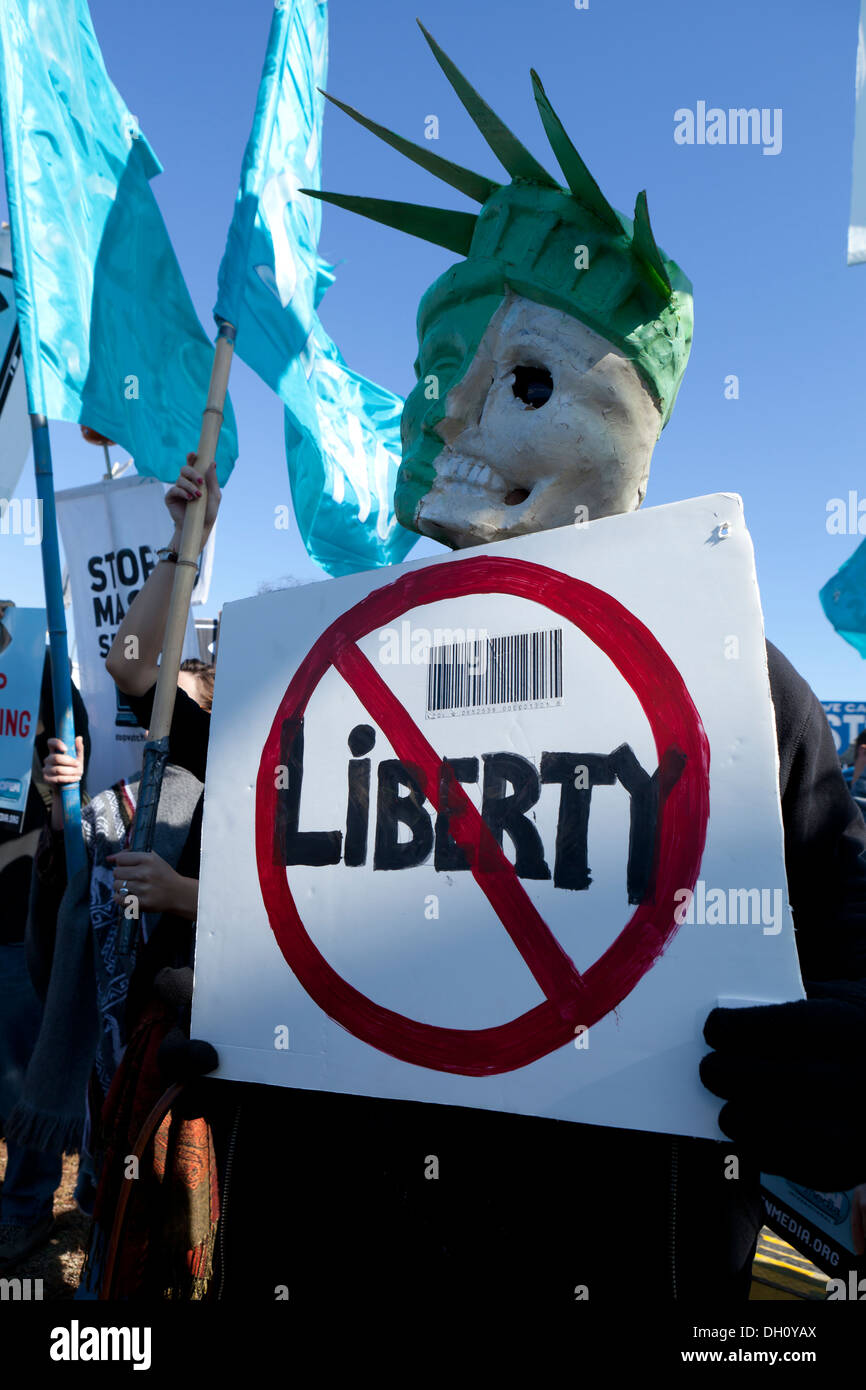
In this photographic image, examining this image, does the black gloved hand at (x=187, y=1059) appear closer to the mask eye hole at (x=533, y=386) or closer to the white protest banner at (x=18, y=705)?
the mask eye hole at (x=533, y=386)

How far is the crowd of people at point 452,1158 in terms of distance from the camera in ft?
2.77

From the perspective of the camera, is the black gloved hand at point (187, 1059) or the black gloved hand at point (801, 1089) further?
the black gloved hand at point (187, 1059)

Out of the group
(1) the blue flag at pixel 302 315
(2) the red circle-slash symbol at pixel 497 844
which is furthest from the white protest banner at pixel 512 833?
(1) the blue flag at pixel 302 315

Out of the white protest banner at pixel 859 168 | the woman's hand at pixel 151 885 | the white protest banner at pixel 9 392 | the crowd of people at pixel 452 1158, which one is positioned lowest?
the crowd of people at pixel 452 1158

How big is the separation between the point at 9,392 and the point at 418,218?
1.81 m

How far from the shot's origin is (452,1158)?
3.70 ft

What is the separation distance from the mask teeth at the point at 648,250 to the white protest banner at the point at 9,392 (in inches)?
74.2

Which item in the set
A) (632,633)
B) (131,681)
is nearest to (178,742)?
(131,681)

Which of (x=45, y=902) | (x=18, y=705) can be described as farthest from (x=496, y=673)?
(x=18, y=705)

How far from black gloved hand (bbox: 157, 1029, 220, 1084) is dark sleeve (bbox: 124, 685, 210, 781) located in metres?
0.61

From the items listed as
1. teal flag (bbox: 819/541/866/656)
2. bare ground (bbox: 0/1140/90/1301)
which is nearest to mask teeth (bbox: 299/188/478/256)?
bare ground (bbox: 0/1140/90/1301)

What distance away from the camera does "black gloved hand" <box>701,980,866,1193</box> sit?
A: 81cm

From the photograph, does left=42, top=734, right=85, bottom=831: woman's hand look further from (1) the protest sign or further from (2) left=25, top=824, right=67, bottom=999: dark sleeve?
(1) the protest sign
